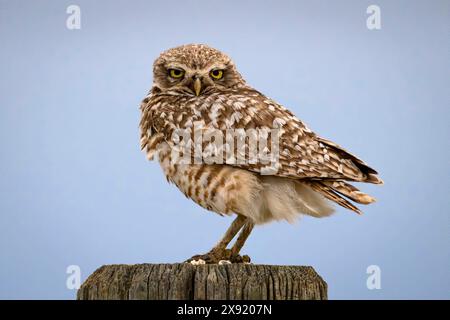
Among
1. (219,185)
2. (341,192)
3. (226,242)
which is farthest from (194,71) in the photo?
(341,192)

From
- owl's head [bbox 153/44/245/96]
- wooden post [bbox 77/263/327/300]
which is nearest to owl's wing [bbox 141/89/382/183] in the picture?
owl's head [bbox 153/44/245/96]

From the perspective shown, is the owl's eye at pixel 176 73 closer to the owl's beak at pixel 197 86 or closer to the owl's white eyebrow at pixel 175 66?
the owl's white eyebrow at pixel 175 66

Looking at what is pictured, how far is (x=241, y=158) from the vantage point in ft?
13.2

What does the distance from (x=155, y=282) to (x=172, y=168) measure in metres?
1.38

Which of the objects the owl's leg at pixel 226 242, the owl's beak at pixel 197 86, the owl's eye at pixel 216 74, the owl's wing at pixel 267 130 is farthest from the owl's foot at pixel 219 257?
the owl's eye at pixel 216 74

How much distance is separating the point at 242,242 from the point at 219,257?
0.66 ft

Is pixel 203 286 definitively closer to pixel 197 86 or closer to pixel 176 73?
pixel 197 86

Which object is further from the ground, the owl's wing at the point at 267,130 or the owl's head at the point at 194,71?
the owl's head at the point at 194,71

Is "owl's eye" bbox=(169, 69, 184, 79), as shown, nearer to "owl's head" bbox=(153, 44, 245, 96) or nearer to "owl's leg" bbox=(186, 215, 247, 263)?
"owl's head" bbox=(153, 44, 245, 96)

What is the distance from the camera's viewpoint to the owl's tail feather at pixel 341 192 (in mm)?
3896

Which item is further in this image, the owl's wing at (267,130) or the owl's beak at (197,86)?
the owl's beak at (197,86)

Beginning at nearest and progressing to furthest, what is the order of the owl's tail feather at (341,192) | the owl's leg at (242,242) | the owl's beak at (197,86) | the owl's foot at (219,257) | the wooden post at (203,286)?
the wooden post at (203,286)
the owl's tail feather at (341,192)
the owl's foot at (219,257)
the owl's leg at (242,242)
the owl's beak at (197,86)
